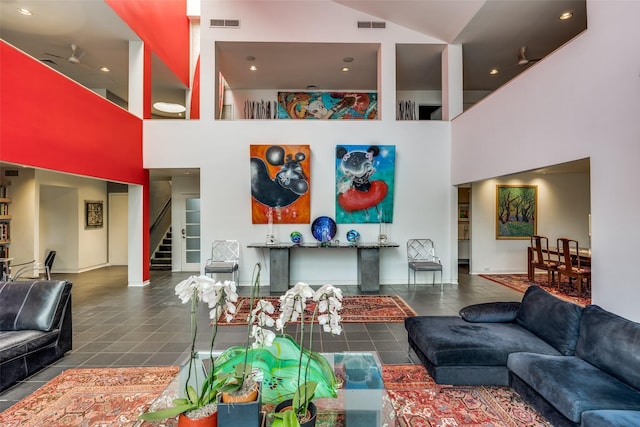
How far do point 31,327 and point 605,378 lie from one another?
4763mm

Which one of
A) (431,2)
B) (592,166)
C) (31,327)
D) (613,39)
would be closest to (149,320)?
(31,327)

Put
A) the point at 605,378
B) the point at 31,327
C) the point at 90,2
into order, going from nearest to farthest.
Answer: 1. the point at 605,378
2. the point at 31,327
3. the point at 90,2

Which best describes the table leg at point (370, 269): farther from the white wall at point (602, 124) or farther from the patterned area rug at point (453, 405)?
the patterned area rug at point (453, 405)

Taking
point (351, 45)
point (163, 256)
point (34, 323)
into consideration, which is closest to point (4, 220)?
point (163, 256)

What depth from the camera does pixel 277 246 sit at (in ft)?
19.1

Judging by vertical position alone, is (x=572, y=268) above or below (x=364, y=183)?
below

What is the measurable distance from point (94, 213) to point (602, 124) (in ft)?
33.5

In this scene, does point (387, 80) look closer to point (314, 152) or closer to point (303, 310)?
point (314, 152)

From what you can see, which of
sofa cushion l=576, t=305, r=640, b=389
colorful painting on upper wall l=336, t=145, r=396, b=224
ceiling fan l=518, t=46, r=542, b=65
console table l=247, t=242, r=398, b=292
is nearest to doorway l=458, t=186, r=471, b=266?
ceiling fan l=518, t=46, r=542, b=65

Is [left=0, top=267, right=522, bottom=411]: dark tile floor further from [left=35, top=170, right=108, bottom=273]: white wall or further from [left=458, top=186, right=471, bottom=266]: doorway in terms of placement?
[left=458, top=186, right=471, bottom=266]: doorway

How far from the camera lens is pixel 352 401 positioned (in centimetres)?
197

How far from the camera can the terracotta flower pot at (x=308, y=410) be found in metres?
1.51

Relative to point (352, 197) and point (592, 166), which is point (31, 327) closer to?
point (352, 197)

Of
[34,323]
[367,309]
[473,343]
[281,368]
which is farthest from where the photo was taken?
[367,309]
